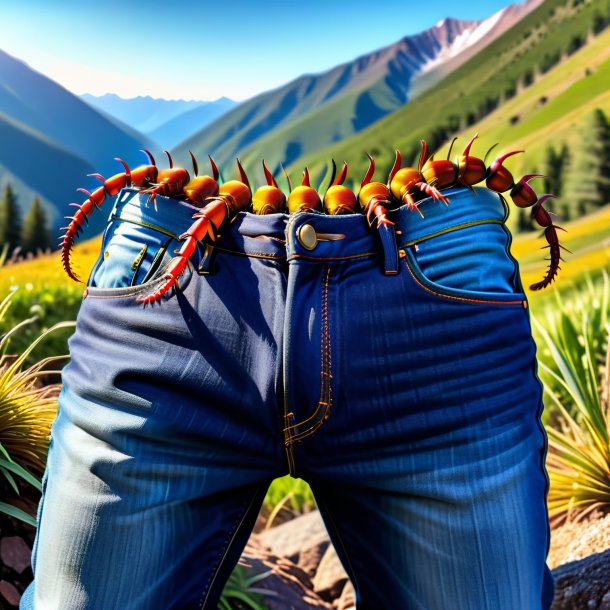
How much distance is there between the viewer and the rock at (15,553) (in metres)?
2.06

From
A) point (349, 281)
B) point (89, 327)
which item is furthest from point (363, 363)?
point (89, 327)

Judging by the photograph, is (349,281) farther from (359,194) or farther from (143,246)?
(143,246)

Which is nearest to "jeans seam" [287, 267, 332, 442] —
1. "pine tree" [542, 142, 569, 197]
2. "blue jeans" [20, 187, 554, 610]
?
"blue jeans" [20, 187, 554, 610]

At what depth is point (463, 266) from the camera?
1.20 metres

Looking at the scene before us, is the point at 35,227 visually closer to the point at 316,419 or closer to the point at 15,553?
the point at 15,553

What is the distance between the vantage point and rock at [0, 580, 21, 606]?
1.99m

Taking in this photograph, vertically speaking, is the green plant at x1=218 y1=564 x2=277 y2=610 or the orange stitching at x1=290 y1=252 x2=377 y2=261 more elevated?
the orange stitching at x1=290 y1=252 x2=377 y2=261

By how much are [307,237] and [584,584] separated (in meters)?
1.77

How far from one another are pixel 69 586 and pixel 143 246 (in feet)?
2.14

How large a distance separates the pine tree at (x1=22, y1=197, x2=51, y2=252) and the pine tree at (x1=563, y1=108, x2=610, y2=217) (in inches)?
587

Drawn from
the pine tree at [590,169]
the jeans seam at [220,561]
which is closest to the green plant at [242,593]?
the jeans seam at [220,561]

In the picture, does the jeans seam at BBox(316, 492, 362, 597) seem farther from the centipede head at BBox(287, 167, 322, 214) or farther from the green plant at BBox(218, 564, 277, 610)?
the green plant at BBox(218, 564, 277, 610)

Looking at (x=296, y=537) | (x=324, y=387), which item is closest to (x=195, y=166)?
(x=324, y=387)

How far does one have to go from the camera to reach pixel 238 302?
1191 mm
